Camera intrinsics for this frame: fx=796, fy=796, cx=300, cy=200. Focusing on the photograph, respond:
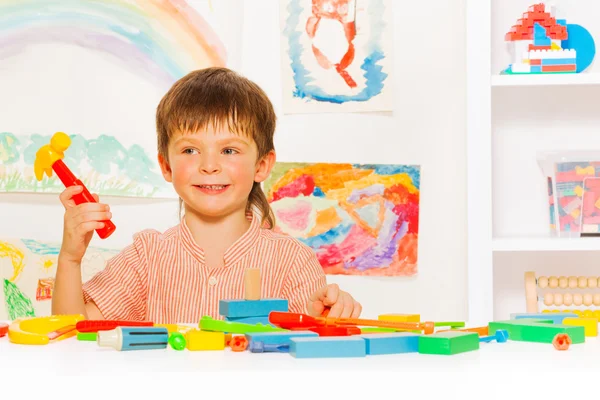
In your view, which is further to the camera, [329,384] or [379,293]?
[379,293]

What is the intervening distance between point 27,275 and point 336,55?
→ 87 cm

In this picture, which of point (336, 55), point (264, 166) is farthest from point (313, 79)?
point (264, 166)

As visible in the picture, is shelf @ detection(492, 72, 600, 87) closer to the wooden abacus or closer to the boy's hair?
the wooden abacus

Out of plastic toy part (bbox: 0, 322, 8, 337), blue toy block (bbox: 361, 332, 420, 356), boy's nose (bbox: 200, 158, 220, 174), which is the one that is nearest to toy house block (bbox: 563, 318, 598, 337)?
blue toy block (bbox: 361, 332, 420, 356)

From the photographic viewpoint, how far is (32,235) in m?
1.81

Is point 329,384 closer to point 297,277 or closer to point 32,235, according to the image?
point 297,277

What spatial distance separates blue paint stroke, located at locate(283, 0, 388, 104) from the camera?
1791mm

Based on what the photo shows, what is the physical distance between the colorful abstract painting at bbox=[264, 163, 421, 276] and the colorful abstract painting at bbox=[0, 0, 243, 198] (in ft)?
0.90

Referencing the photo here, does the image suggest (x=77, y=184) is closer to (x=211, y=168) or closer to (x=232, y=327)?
(x=211, y=168)

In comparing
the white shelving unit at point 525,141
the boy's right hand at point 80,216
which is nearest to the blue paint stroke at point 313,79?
the white shelving unit at point 525,141

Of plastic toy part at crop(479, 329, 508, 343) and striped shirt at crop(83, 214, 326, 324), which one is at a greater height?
striped shirt at crop(83, 214, 326, 324)

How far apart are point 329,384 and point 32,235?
5.21ft

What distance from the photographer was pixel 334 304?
81 cm

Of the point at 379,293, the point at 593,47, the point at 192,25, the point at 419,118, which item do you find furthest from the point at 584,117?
the point at 192,25
